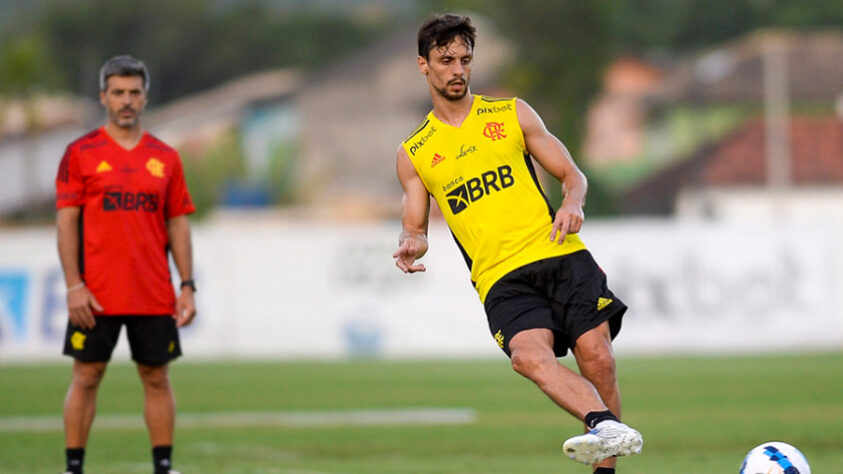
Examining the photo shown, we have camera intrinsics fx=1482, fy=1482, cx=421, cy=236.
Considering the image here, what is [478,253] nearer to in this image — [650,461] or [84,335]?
[84,335]

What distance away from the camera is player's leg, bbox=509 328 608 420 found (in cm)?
713

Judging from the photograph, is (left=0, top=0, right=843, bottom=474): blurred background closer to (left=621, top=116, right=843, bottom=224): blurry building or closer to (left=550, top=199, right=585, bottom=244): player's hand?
(left=621, top=116, right=843, bottom=224): blurry building

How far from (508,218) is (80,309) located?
2.77 metres

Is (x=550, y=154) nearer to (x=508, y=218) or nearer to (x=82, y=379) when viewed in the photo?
(x=508, y=218)

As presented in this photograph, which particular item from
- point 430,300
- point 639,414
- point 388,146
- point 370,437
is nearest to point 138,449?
point 370,437

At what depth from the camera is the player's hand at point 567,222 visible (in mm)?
7324

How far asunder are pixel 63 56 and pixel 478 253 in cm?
8828

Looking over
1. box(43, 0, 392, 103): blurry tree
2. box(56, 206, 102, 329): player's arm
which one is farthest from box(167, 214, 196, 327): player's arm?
box(43, 0, 392, 103): blurry tree

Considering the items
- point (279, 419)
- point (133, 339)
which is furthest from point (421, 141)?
point (279, 419)

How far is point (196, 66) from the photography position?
9419 cm

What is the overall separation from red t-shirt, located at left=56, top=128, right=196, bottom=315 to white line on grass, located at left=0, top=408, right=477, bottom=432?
17.5 ft

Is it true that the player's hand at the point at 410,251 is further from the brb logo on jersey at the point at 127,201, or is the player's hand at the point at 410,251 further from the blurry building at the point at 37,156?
the blurry building at the point at 37,156

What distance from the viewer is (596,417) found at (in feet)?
22.9

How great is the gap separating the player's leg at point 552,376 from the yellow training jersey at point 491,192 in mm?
444
